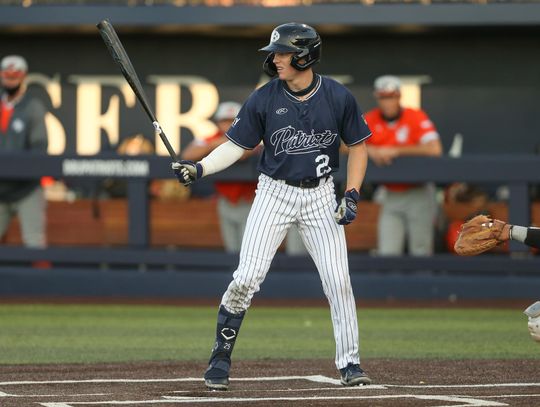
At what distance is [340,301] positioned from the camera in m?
7.10

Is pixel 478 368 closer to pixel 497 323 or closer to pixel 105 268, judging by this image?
pixel 497 323

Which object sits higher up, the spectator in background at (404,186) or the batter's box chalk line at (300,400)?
the spectator in background at (404,186)

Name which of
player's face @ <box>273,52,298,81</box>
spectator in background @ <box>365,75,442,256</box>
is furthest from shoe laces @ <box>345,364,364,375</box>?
spectator in background @ <box>365,75,442,256</box>

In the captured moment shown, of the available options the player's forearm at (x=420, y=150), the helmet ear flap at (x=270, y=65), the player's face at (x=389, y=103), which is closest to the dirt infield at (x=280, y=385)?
the helmet ear flap at (x=270, y=65)

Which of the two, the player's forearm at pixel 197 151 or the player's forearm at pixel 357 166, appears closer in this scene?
the player's forearm at pixel 357 166

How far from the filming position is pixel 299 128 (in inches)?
275

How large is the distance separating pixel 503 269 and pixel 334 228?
19.2 feet

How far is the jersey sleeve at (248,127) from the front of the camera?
23.2 feet

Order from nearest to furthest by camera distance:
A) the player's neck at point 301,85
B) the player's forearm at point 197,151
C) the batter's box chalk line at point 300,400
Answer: the batter's box chalk line at point 300,400, the player's neck at point 301,85, the player's forearm at point 197,151

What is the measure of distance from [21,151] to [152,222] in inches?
56.6

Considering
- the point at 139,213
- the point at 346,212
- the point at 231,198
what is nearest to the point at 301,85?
the point at 346,212

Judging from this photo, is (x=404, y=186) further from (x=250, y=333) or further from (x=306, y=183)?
(x=306, y=183)

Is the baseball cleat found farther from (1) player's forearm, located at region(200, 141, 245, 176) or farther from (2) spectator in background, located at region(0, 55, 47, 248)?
(2) spectator in background, located at region(0, 55, 47, 248)

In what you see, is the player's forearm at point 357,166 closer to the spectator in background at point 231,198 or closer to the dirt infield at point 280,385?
the dirt infield at point 280,385
